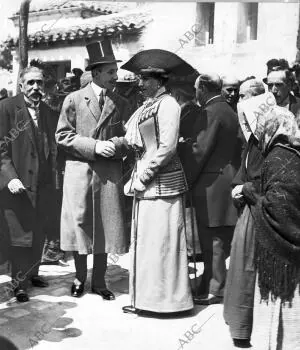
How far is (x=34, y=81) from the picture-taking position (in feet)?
15.9

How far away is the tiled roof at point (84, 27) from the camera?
35.8 ft

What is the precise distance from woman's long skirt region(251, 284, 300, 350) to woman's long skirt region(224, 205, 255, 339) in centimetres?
18

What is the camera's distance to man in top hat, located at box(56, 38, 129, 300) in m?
4.82

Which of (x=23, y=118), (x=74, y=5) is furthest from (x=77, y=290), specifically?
(x=74, y=5)

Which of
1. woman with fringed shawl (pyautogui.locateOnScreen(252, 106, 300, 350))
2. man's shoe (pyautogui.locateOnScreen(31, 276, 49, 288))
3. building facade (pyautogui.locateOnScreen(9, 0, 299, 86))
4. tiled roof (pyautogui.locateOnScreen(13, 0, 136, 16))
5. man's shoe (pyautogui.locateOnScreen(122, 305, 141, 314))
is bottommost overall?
man's shoe (pyautogui.locateOnScreen(31, 276, 49, 288))

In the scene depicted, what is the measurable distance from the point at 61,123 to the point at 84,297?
1.54 metres

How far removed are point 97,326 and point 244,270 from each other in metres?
1.25

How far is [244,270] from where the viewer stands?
377 cm

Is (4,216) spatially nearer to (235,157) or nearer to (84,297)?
(84,297)

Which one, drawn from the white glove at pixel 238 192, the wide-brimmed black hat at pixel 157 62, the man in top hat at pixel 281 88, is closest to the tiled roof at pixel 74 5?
the man in top hat at pixel 281 88

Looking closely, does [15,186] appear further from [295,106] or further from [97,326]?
[295,106]

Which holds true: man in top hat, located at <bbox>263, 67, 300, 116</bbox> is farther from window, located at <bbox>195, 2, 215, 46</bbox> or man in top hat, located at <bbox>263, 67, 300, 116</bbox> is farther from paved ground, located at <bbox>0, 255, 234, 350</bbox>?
window, located at <bbox>195, 2, 215, 46</bbox>

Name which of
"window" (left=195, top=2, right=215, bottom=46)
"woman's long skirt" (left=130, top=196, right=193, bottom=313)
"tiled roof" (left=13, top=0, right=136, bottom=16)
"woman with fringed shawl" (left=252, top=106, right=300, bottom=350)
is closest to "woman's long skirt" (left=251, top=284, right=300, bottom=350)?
"woman with fringed shawl" (left=252, top=106, right=300, bottom=350)

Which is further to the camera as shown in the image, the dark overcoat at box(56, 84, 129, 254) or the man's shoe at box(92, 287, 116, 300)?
the man's shoe at box(92, 287, 116, 300)
